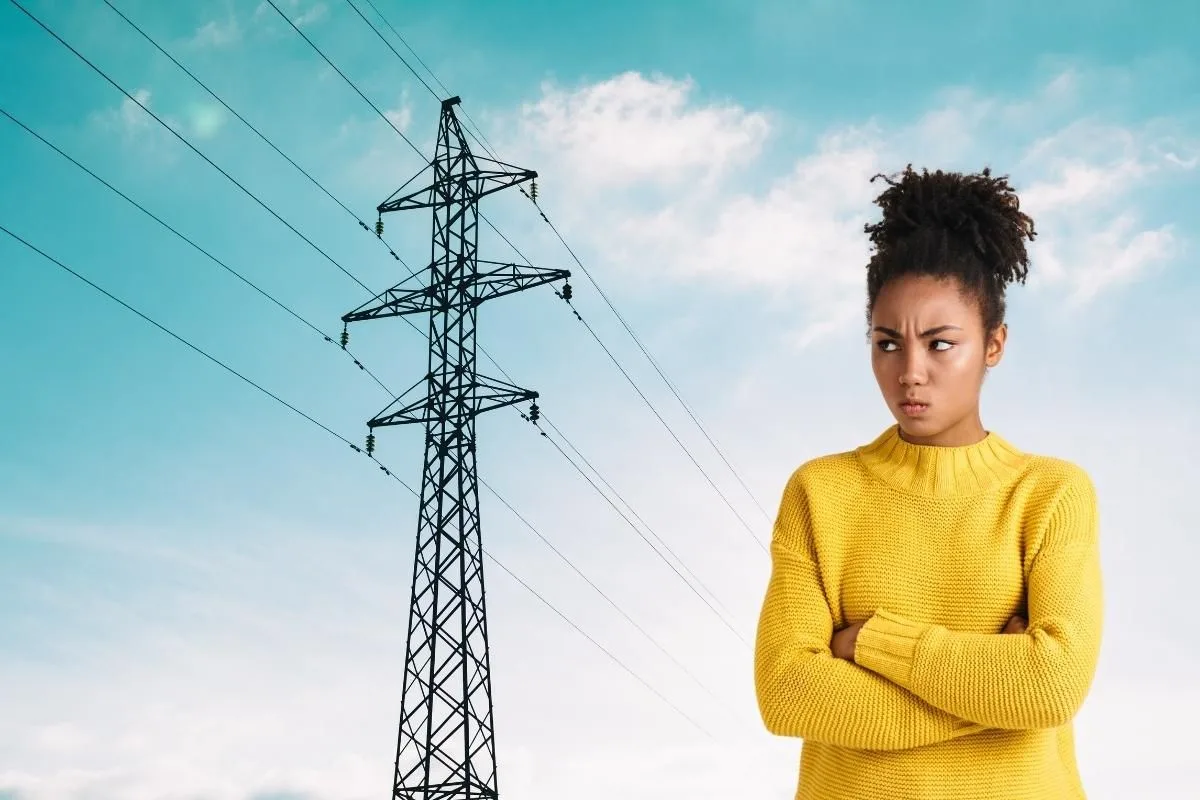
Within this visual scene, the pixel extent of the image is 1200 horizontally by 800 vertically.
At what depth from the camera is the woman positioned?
7.96 ft

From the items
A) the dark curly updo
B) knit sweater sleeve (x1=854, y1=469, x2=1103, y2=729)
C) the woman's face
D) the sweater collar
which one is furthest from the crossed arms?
the dark curly updo

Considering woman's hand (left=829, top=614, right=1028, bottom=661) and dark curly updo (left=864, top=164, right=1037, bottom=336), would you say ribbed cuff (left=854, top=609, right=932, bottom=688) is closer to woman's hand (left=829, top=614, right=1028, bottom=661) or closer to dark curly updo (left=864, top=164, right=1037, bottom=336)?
woman's hand (left=829, top=614, right=1028, bottom=661)

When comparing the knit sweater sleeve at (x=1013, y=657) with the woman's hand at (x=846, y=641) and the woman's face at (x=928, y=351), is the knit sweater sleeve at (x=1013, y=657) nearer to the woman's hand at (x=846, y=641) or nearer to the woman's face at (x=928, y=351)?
the woman's hand at (x=846, y=641)

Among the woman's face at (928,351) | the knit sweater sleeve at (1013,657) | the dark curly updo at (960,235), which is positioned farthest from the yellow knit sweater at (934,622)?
the dark curly updo at (960,235)

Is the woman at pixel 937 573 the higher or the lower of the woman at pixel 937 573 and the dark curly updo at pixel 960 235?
the lower

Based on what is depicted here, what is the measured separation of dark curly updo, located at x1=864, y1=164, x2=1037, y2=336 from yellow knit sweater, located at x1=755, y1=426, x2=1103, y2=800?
0.37 meters

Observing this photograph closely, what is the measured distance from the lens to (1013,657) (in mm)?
2395

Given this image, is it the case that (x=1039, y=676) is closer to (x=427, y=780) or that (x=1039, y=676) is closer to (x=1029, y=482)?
(x=1029, y=482)

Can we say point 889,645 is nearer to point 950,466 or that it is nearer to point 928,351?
point 950,466

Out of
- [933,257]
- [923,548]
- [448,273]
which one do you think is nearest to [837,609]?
[923,548]

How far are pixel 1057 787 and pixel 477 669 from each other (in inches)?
439

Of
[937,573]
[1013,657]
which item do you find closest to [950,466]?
[937,573]

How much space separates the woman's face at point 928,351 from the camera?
2.56 m

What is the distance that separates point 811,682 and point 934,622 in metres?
0.30
